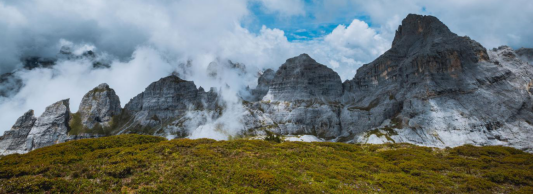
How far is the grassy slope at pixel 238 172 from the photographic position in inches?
739

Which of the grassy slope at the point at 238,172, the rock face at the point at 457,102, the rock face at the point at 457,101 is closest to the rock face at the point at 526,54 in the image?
the rock face at the point at 457,102

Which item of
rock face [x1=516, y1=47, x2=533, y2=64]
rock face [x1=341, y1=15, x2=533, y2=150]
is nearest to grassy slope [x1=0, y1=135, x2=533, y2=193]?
rock face [x1=341, y1=15, x2=533, y2=150]

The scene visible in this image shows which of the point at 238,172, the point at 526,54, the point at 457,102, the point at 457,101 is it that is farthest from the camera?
the point at 526,54

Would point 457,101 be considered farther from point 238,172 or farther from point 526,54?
point 238,172

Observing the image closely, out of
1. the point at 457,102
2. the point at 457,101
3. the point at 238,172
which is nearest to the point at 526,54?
the point at 457,101

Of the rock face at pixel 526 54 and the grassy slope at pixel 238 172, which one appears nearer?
the grassy slope at pixel 238 172

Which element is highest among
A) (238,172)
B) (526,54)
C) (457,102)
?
(526,54)

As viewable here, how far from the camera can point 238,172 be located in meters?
21.9

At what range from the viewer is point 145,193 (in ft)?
57.9

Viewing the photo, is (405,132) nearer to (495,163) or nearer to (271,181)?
(495,163)

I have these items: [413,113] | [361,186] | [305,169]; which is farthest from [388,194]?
[413,113]

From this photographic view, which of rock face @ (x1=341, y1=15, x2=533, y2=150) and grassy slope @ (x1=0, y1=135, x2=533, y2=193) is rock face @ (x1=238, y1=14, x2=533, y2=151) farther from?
grassy slope @ (x1=0, y1=135, x2=533, y2=193)

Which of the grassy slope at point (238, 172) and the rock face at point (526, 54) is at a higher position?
the rock face at point (526, 54)

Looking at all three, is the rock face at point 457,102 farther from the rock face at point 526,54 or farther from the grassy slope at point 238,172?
the grassy slope at point 238,172
